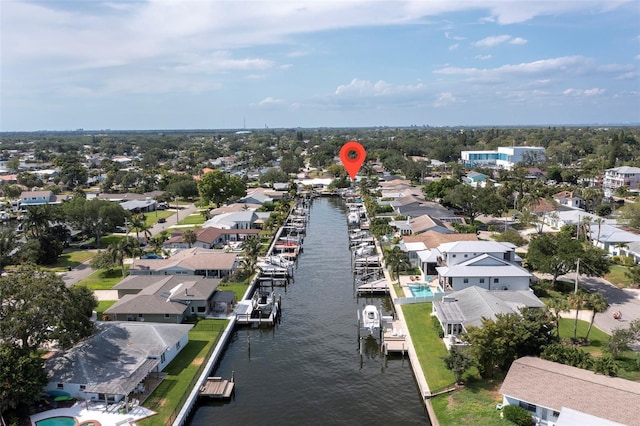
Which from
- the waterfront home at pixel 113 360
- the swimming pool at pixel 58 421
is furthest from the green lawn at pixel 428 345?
the swimming pool at pixel 58 421

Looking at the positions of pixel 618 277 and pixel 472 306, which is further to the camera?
pixel 618 277

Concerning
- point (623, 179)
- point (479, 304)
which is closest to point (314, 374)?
point (479, 304)

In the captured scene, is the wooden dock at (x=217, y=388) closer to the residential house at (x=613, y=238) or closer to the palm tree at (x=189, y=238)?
the palm tree at (x=189, y=238)

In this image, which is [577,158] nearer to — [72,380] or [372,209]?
[372,209]

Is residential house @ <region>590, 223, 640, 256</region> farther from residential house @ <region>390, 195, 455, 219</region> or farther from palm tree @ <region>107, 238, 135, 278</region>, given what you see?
palm tree @ <region>107, 238, 135, 278</region>

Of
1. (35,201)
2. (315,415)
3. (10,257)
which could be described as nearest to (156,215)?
(35,201)

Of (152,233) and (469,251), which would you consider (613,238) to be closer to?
(469,251)

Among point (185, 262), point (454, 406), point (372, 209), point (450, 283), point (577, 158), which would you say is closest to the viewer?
point (454, 406)
